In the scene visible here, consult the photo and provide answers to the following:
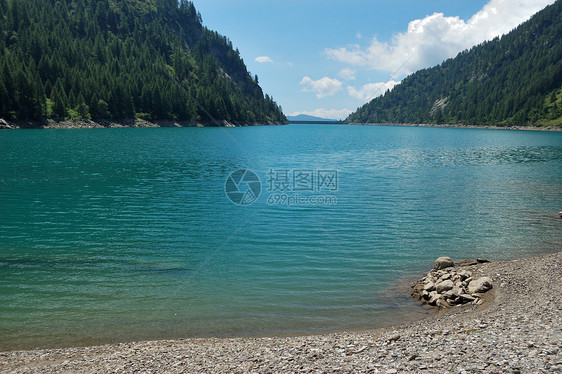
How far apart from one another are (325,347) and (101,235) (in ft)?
54.6

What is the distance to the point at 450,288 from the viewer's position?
570 inches

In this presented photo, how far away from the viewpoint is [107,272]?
16.3 meters

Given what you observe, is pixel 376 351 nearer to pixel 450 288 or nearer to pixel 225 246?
pixel 450 288

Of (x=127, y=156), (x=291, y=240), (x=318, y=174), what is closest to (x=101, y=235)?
(x=291, y=240)

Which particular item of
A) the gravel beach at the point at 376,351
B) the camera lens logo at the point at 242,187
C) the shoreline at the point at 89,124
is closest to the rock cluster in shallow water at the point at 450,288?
the gravel beach at the point at 376,351

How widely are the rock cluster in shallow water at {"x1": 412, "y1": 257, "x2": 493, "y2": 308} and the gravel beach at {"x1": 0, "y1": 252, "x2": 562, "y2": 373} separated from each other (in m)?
1.15

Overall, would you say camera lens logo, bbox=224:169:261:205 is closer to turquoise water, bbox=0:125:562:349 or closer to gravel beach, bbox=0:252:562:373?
turquoise water, bbox=0:125:562:349

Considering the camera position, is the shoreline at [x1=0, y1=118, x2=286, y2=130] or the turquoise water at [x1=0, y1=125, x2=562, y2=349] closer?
the turquoise water at [x1=0, y1=125, x2=562, y2=349]

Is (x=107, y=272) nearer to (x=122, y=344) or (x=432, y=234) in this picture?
(x=122, y=344)

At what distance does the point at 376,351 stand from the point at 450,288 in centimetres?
705

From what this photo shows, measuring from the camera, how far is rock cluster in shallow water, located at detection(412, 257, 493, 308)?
13.7 meters

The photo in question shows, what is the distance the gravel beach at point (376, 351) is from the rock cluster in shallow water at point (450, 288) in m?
1.15

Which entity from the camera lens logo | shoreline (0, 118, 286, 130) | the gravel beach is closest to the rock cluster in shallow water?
the gravel beach

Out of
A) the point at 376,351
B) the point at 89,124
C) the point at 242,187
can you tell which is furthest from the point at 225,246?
the point at 89,124
